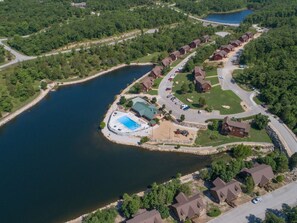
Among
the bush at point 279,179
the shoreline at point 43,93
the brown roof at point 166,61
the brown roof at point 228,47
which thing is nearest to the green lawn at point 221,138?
the bush at point 279,179

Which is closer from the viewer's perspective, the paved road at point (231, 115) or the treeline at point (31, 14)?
the paved road at point (231, 115)

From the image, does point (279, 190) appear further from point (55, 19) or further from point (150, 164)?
point (55, 19)

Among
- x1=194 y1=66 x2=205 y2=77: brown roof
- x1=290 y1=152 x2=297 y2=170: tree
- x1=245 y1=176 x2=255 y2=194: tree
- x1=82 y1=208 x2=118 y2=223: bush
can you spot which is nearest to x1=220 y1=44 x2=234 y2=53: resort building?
x1=194 y1=66 x2=205 y2=77: brown roof

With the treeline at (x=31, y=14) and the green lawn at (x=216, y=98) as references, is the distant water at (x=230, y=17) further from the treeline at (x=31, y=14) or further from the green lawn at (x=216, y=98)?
the green lawn at (x=216, y=98)

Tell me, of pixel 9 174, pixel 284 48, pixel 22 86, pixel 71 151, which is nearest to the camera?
pixel 9 174

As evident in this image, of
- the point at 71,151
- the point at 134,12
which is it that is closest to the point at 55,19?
the point at 134,12

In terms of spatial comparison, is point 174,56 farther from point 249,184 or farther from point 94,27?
point 249,184
